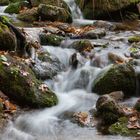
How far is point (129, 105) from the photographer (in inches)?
307

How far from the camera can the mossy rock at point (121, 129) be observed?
257 inches

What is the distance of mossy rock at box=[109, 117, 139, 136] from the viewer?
6.52m

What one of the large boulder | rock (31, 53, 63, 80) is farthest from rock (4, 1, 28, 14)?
rock (31, 53, 63, 80)

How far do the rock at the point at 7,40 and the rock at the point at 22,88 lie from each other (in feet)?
3.80

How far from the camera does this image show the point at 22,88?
298 inches

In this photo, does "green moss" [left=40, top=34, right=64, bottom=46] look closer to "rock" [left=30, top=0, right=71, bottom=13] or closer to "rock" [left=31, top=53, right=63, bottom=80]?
"rock" [left=31, top=53, right=63, bottom=80]

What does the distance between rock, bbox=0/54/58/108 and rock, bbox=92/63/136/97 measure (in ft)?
3.76

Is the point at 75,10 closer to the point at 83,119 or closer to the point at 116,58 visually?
the point at 116,58

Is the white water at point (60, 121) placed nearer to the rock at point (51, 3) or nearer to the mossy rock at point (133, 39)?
the mossy rock at point (133, 39)

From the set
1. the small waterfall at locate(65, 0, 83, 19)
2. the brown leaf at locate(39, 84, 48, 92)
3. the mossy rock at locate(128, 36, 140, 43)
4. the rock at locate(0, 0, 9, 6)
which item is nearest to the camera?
the brown leaf at locate(39, 84, 48, 92)

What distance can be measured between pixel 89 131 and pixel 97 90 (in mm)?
1971

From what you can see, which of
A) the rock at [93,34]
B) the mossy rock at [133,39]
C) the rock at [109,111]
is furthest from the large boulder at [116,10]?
the rock at [109,111]

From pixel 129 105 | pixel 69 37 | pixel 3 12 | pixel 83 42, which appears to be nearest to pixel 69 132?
pixel 129 105

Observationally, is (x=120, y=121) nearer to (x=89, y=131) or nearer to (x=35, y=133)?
(x=89, y=131)
